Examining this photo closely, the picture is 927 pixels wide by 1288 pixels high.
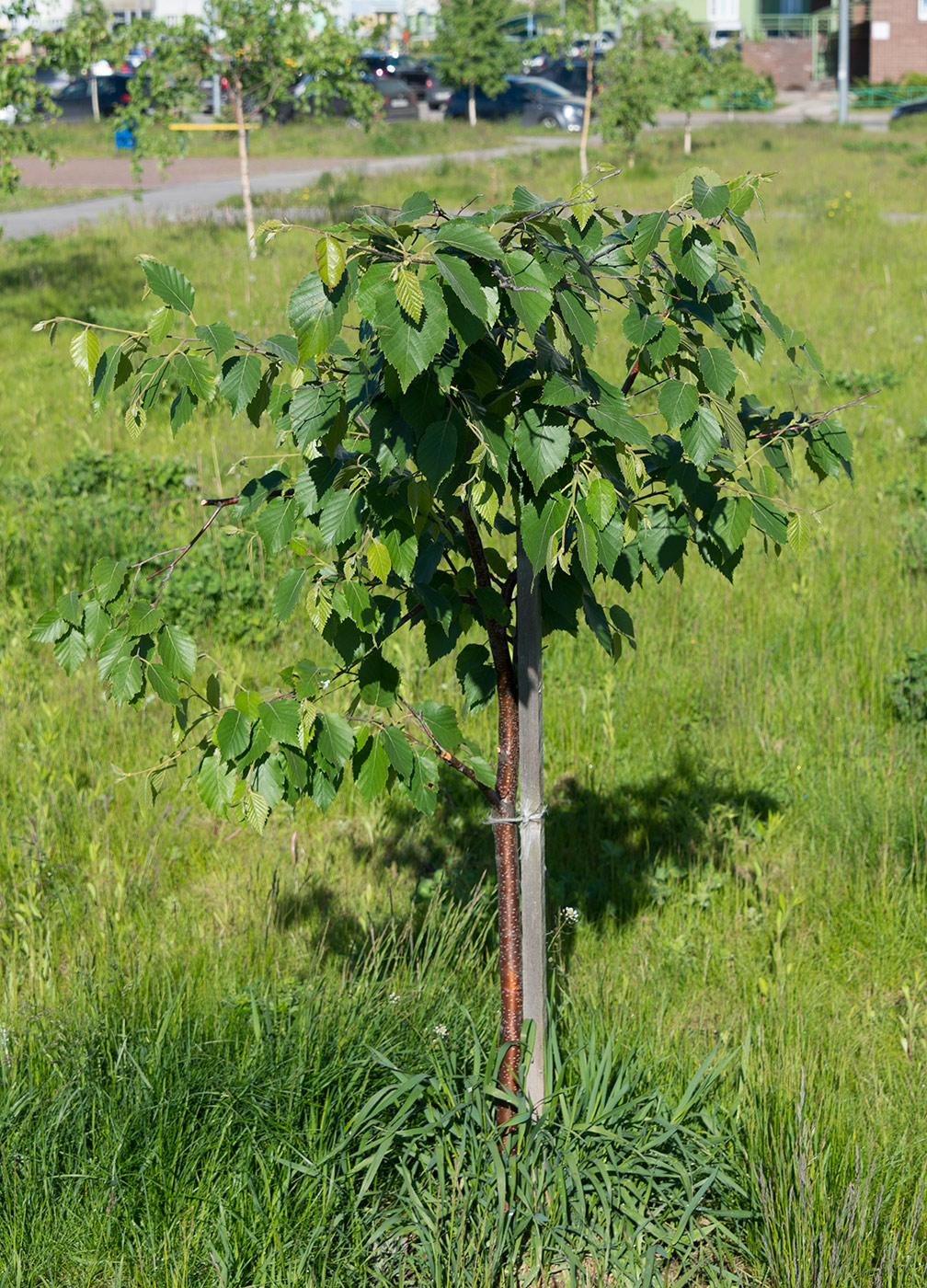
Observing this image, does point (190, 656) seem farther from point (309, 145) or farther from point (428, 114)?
point (428, 114)

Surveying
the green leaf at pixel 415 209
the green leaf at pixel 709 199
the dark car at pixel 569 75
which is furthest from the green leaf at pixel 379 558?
the dark car at pixel 569 75

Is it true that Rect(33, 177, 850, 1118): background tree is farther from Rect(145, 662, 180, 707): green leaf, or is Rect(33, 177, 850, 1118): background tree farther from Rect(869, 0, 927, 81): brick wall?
Rect(869, 0, 927, 81): brick wall

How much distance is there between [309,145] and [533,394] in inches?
1306

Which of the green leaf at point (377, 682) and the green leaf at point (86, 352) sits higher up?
the green leaf at point (86, 352)

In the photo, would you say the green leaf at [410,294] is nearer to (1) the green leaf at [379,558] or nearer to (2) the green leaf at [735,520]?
(1) the green leaf at [379,558]

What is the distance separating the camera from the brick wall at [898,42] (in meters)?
48.1

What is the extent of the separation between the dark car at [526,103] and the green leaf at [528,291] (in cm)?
3777

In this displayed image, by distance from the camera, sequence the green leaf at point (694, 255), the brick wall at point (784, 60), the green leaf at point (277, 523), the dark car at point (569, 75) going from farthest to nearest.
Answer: the brick wall at point (784, 60), the dark car at point (569, 75), the green leaf at point (277, 523), the green leaf at point (694, 255)

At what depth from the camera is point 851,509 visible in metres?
5.80

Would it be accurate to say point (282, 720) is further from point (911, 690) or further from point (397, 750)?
point (911, 690)

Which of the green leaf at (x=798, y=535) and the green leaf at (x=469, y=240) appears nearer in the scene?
the green leaf at (x=469, y=240)

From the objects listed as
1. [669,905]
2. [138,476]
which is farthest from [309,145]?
[669,905]

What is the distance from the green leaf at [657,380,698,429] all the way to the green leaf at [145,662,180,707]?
3.00 feet

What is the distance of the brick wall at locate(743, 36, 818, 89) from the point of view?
52.8 metres
